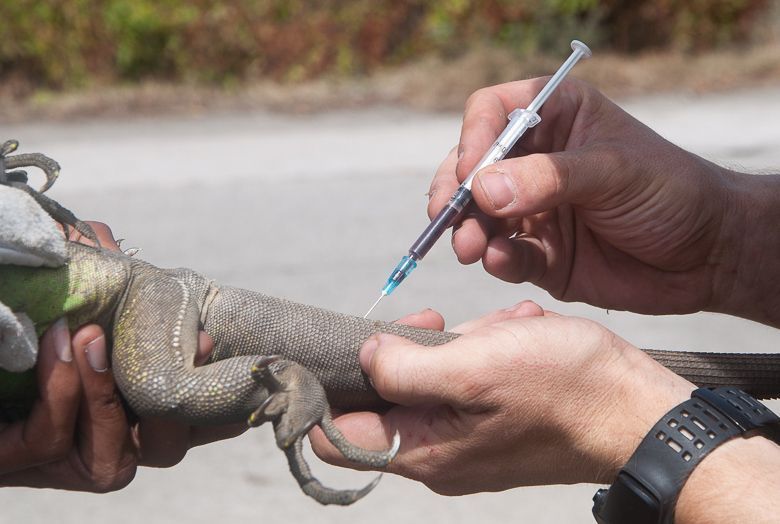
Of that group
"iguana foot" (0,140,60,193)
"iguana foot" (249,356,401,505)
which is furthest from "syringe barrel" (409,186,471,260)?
"iguana foot" (0,140,60,193)

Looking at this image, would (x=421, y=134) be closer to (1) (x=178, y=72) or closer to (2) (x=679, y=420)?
(1) (x=178, y=72)

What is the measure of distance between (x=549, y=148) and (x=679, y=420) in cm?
109

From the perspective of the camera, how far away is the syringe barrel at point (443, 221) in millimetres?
2770

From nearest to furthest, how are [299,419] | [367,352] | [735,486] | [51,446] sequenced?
[735,486] < [299,419] < [367,352] < [51,446]

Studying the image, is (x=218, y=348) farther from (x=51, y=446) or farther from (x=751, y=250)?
(x=751, y=250)

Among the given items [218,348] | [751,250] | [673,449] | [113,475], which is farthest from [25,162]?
[751,250]

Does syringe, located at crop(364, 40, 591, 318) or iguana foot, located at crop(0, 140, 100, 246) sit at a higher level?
syringe, located at crop(364, 40, 591, 318)

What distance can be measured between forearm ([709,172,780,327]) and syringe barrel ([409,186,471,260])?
77cm

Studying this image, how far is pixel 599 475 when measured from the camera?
2.45 metres

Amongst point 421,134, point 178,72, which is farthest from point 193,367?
point 178,72

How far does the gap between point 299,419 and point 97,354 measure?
493 mm

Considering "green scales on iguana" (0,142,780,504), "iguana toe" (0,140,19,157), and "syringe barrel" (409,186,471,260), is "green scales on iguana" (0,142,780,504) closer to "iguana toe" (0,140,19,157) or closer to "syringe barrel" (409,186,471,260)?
"iguana toe" (0,140,19,157)

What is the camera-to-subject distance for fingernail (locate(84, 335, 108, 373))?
2422mm

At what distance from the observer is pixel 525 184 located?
2555 millimetres
